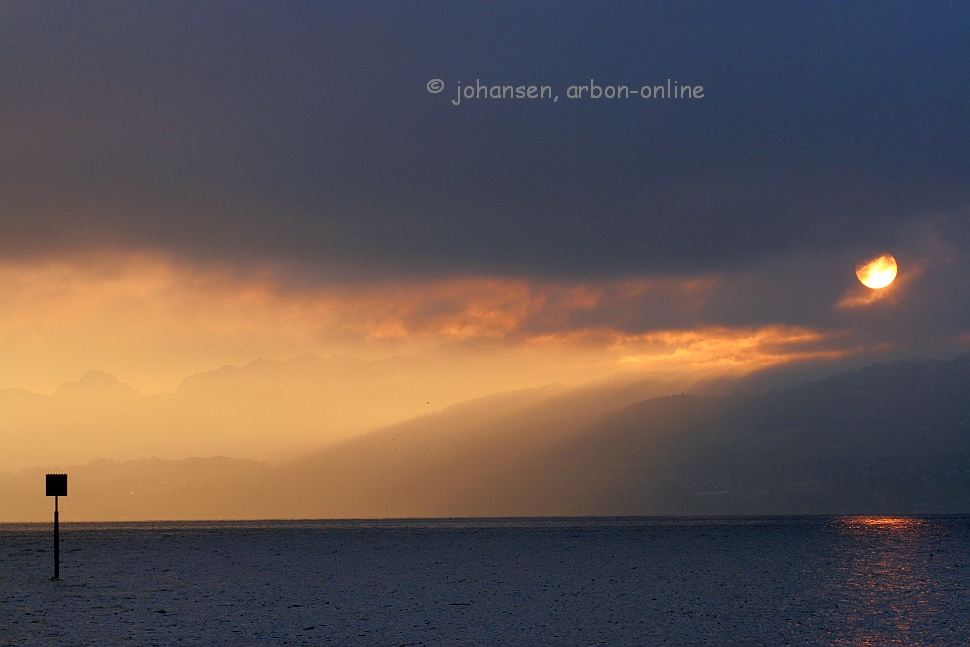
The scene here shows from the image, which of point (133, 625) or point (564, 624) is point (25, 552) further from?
point (564, 624)

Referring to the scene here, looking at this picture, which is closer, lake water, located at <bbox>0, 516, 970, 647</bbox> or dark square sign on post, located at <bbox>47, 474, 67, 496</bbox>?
lake water, located at <bbox>0, 516, 970, 647</bbox>

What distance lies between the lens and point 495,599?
30.7 m

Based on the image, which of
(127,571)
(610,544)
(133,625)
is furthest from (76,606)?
(610,544)

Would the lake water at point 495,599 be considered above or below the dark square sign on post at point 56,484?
below

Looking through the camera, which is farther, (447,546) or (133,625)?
(447,546)

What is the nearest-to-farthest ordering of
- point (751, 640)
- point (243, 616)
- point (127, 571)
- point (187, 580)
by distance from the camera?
point (751, 640), point (243, 616), point (187, 580), point (127, 571)

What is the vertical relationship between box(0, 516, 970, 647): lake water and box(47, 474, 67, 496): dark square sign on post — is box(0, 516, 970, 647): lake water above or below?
below

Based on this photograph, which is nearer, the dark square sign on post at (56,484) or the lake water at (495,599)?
the lake water at (495,599)

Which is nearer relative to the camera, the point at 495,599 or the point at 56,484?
the point at 495,599

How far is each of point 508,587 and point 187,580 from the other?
14128 mm

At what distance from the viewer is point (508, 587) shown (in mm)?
34281

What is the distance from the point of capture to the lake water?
23234mm

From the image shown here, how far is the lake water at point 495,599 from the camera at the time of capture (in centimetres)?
2323

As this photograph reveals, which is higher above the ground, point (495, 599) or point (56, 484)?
point (56, 484)
